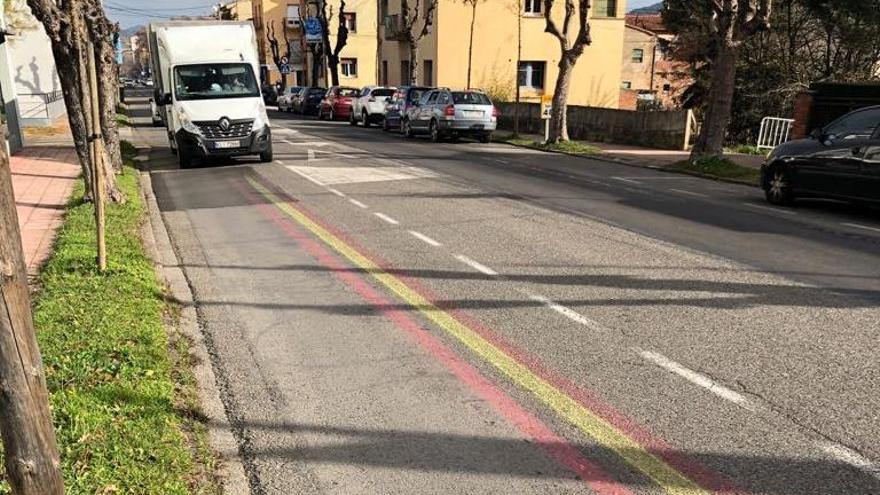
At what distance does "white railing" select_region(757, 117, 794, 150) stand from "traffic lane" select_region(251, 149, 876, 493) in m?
12.5

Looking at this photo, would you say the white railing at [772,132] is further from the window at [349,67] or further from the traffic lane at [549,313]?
the window at [349,67]

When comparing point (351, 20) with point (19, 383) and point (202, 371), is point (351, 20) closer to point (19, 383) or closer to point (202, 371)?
point (202, 371)

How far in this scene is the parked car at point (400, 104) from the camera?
2773cm

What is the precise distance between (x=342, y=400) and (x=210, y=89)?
524 inches

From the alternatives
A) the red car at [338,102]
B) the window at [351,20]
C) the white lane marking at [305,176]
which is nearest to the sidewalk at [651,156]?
the white lane marking at [305,176]

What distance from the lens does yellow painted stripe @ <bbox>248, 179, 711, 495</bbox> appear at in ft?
11.7

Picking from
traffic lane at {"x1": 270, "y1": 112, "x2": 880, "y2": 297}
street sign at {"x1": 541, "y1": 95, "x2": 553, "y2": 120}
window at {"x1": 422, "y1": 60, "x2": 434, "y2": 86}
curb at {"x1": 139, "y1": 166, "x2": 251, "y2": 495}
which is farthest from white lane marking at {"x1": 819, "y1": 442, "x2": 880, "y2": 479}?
window at {"x1": 422, "y1": 60, "x2": 434, "y2": 86}

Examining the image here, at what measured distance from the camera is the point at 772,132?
20.9 m

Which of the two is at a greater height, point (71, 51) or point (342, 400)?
point (71, 51)

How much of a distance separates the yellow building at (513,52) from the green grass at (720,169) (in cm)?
2343

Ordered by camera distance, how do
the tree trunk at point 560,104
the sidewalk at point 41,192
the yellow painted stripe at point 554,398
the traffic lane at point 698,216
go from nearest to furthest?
the yellow painted stripe at point 554,398 < the traffic lane at point 698,216 < the sidewalk at point 41,192 < the tree trunk at point 560,104

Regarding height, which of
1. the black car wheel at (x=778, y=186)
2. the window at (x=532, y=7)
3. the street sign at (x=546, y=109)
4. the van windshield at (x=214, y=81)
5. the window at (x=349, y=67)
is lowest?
the black car wheel at (x=778, y=186)

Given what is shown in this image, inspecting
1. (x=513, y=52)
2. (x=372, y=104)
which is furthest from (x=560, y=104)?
(x=513, y=52)

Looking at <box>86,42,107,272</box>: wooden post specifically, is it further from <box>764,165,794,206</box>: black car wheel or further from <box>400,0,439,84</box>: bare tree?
<box>400,0,439,84</box>: bare tree
